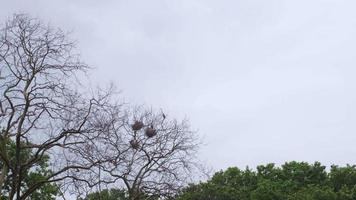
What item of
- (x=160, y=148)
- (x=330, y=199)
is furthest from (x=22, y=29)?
(x=330, y=199)

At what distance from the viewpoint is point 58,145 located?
1361 centimetres

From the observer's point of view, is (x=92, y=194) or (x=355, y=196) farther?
(x=355, y=196)

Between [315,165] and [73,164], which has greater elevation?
[315,165]

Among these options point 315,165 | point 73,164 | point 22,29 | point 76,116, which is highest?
point 315,165

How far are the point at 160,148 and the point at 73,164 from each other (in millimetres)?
3065

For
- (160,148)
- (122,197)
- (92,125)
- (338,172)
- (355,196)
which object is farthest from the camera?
(338,172)

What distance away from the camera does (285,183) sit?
3722cm

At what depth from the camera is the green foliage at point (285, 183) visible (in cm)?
3303

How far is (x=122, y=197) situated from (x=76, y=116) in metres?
7.29

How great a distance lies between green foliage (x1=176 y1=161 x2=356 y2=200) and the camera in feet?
108

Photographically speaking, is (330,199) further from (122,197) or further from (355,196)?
(122,197)

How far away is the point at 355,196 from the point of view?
3189 centimetres

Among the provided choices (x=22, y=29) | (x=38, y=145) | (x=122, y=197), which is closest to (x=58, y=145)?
(x=38, y=145)

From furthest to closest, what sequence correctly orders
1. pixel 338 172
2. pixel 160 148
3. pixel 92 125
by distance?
pixel 338 172
pixel 160 148
pixel 92 125
